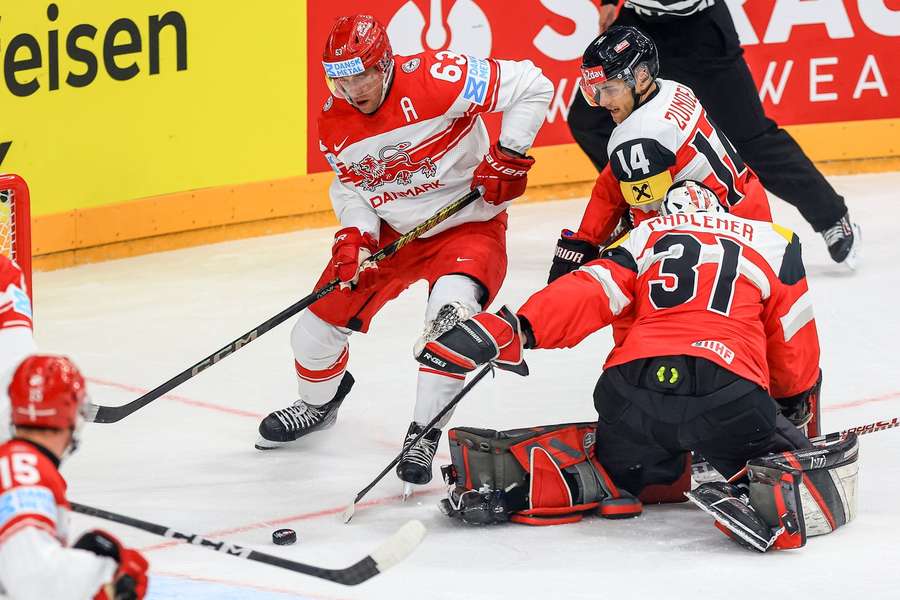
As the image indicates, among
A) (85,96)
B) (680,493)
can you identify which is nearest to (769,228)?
(680,493)

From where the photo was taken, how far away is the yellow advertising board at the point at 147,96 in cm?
585

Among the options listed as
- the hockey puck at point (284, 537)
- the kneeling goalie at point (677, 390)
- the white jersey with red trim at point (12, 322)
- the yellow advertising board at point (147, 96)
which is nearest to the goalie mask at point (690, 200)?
the kneeling goalie at point (677, 390)

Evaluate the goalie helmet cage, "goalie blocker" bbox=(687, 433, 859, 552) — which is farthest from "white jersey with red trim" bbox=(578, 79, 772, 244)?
the goalie helmet cage

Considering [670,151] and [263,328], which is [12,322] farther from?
[670,151]

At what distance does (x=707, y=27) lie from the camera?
18.7ft

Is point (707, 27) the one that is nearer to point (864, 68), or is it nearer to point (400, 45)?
point (400, 45)

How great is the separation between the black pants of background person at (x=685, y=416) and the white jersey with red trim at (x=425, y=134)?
0.92 meters

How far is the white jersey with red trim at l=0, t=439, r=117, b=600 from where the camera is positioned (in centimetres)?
225

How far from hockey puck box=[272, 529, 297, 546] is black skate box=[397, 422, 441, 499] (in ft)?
1.21

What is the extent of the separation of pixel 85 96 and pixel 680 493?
125 inches

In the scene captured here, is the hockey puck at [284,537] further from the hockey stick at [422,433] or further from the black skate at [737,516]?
the black skate at [737,516]

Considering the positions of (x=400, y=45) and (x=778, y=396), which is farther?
(x=400, y=45)

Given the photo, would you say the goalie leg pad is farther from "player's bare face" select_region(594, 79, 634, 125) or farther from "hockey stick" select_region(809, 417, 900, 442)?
"player's bare face" select_region(594, 79, 634, 125)

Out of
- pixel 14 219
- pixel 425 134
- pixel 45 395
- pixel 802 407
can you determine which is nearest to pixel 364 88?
pixel 425 134
